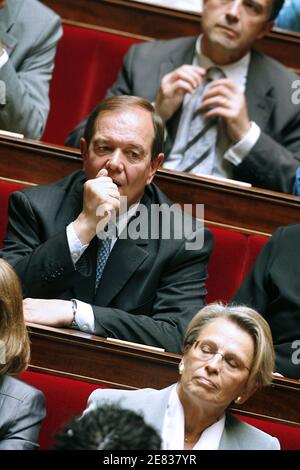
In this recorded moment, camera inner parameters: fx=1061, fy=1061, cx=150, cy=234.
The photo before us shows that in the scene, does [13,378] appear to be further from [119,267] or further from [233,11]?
[233,11]

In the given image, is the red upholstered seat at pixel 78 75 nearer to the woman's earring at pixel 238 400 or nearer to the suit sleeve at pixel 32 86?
the suit sleeve at pixel 32 86

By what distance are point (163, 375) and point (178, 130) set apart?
0.36 meters

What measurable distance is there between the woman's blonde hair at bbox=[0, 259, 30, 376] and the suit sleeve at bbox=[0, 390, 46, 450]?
2 cm

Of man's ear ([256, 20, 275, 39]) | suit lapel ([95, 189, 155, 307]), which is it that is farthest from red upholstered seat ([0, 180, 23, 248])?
man's ear ([256, 20, 275, 39])

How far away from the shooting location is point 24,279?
0.82 meters

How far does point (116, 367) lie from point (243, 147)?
33cm

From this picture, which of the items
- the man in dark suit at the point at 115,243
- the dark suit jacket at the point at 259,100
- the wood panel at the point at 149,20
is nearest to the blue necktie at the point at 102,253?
the man in dark suit at the point at 115,243

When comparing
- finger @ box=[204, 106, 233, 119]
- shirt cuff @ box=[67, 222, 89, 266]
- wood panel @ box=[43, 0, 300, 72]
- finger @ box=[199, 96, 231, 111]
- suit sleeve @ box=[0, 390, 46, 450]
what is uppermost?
wood panel @ box=[43, 0, 300, 72]

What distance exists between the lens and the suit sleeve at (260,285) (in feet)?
2.88

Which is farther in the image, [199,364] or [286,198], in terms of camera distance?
[286,198]

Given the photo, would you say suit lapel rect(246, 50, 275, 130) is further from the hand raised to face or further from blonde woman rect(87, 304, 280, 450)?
blonde woman rect(87, 304, 280, 450)

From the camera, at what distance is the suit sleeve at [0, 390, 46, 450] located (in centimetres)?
67
